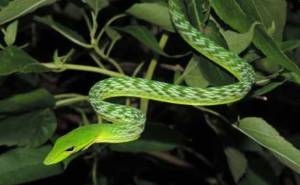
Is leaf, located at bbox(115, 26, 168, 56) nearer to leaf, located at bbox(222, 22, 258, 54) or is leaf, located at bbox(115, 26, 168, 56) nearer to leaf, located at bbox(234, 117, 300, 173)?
leaf, located at bbox(222, 22, 258, 54)

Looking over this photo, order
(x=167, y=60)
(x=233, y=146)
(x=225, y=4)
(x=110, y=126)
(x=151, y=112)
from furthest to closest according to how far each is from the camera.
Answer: (x=151, y=112)
(x=167, y=60)
(x=233, y=146)
(x=110, y=126)
(x=225, y=4)

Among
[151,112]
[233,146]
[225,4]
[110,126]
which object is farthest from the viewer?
[151,112]

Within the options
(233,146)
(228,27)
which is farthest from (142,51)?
(228,27)

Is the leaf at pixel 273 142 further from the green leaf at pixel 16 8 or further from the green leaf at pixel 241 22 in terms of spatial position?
the green leaf at pixel 16 8

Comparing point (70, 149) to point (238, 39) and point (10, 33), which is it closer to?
point (10, 33)

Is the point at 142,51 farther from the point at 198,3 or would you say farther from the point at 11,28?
the point at 198,3

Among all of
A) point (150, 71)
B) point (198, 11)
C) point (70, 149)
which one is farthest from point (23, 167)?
point (198, 11)

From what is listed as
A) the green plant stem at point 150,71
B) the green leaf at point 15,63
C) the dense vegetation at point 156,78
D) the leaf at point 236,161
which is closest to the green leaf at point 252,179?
the dense vegetation at point 156,78
